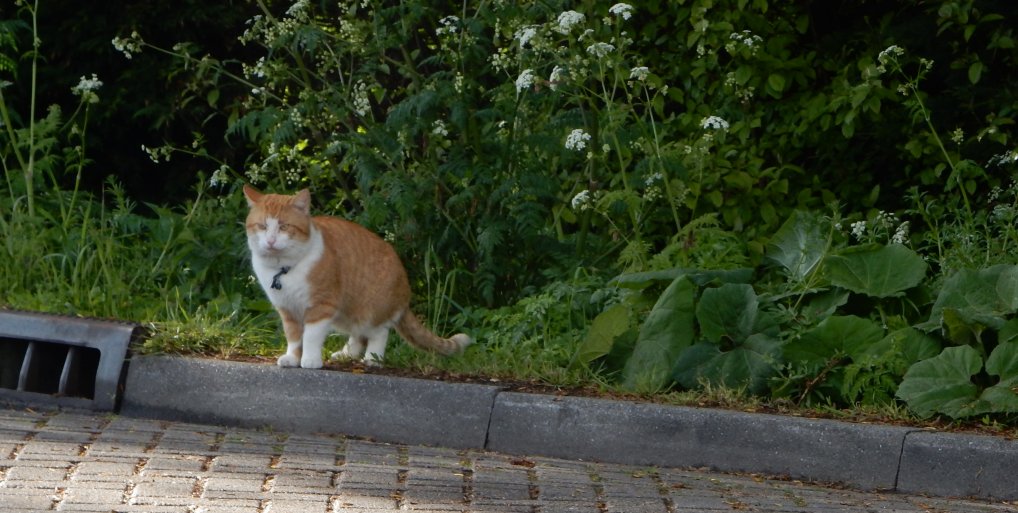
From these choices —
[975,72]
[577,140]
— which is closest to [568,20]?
[577,140]

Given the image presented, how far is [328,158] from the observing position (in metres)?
6.99

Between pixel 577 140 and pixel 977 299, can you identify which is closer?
pixel 977 299

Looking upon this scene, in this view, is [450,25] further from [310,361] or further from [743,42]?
[743,42]

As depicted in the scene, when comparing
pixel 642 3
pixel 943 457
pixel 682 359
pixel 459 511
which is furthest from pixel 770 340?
pixel 642 3

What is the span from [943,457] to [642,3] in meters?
4.21

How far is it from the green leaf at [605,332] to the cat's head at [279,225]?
128 cm

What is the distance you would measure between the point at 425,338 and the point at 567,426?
117 centimetres

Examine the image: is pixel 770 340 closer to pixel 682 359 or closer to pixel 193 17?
pixel 682 359

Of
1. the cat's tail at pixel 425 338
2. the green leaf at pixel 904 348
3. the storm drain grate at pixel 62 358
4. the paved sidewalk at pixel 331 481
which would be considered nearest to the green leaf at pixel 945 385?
the green leaf at pixel 904 348

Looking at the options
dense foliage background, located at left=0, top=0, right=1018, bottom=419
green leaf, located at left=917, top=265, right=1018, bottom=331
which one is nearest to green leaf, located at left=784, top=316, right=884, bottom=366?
dense foliage background, located at left=0, top=0, right=1018, bottom=419

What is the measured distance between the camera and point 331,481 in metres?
4.29

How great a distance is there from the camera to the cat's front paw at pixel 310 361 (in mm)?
5414

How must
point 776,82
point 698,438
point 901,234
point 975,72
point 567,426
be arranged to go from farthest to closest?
point 776,82 < point 975,72 < point 901,234 < point 567,426 < point 698,438

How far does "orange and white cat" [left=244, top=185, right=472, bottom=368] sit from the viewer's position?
555 cm
